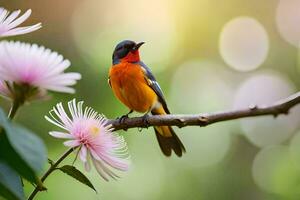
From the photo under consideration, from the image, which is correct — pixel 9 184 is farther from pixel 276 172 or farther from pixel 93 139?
pixel 276 172

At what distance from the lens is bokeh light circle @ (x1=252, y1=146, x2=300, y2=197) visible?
11.1 ft

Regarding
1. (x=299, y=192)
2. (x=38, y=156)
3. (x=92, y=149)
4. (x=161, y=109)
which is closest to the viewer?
(x=38, y=156)

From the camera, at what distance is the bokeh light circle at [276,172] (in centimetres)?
339

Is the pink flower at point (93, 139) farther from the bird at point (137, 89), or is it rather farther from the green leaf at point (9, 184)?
the bird at point (137, 89)

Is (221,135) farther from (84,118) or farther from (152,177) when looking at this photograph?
(84,118)

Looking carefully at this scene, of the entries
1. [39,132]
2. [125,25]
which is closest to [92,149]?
[39,132]

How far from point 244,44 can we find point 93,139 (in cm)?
463

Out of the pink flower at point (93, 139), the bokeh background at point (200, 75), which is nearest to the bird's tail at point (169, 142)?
the bokeh background at point (200, 75)

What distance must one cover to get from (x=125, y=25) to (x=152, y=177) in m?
1.00

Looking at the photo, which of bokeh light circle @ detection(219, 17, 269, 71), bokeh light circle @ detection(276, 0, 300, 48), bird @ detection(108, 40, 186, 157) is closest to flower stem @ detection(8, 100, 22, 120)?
bird @ detection(108, 40, 186, 157)

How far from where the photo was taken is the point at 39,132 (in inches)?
87.6

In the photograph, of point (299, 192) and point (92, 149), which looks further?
point (299, 192)

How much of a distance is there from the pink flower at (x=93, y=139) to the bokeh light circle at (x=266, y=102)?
378 cm

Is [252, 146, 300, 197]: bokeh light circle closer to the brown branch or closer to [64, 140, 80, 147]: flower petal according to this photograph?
the brown branch
